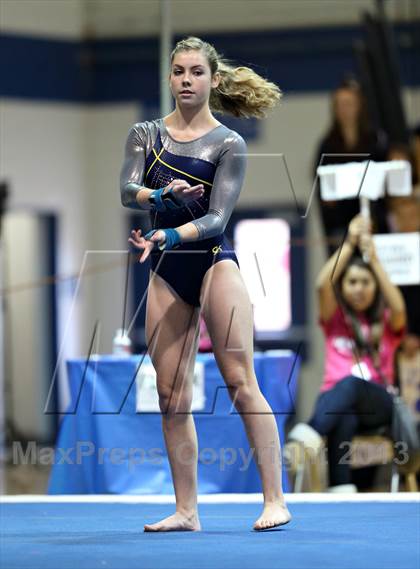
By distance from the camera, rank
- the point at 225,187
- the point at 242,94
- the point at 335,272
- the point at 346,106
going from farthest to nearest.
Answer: the point at 346,106 → the point at 335,272 → the point at 242,94 → the point at 225,187

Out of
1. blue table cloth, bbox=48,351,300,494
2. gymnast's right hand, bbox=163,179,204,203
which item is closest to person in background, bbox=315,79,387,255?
blue table cloth, bbox=48,351,300,494

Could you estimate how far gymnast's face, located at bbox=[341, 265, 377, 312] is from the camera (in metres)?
4.98

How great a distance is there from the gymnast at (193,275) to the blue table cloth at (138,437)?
162cm

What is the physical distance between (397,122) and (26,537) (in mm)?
4364

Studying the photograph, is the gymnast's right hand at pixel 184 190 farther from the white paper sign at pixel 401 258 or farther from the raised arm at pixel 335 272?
the white paper sign at pixel 401 258

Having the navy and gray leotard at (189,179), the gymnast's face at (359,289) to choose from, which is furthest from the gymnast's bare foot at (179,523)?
the gymnast's face at (359,289)

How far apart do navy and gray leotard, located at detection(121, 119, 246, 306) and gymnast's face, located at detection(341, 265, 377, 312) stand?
1.93 meters

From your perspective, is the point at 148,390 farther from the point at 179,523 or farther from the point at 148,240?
the point at 148,240

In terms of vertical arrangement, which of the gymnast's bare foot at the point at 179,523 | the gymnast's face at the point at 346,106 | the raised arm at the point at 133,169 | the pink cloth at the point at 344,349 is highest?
the gymnast's face at the point at 346,106

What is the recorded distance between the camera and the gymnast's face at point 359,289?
196 inches

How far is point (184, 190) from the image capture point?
9.32 feet

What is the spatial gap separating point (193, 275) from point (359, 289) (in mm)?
2005

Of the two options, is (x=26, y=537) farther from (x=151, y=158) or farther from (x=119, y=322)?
(x=119, y=322)

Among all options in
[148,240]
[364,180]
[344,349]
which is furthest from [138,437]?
[148,240]
